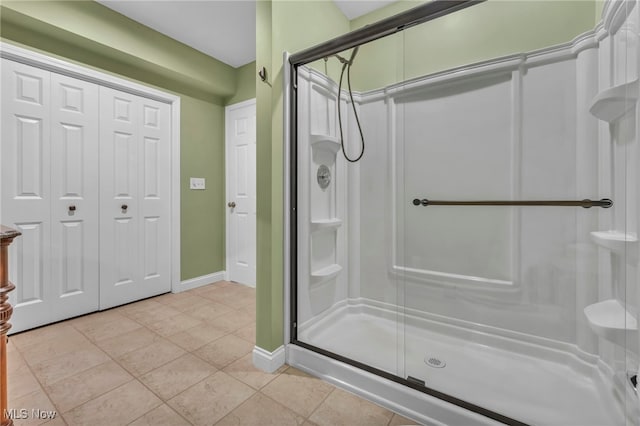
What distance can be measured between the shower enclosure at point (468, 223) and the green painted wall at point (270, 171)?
0.27 feet

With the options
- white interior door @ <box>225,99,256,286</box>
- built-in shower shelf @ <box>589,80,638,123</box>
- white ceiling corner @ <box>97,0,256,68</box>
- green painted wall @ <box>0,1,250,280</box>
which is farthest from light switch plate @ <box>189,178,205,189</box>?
built-in shower shelf @ <box>589,80,638,123</box>

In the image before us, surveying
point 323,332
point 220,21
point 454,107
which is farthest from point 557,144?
point 220,21

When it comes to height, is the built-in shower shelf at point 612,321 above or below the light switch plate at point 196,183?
below

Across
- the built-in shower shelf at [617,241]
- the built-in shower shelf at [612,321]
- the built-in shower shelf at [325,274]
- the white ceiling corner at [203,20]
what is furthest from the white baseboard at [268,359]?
the white ceiling corner at [203,20]

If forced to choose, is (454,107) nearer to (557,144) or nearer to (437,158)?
(437,158)

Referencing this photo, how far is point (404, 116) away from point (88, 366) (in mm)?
2522

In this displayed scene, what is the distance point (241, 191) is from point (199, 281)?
1088 millimetres

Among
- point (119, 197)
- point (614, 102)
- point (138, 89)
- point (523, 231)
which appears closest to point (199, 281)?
point (119, 197)

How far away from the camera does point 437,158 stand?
196cm

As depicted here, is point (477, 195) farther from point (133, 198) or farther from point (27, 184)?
point (27, 184)

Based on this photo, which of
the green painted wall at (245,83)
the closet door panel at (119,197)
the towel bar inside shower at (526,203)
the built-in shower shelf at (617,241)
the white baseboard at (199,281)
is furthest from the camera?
the green painted wall at (245,83)

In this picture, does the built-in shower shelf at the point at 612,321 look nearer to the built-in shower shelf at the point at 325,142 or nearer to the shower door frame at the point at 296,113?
the shower door frame at the point at 296,113

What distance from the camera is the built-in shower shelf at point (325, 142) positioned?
1873 millimetres

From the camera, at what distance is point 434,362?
5.15ft
